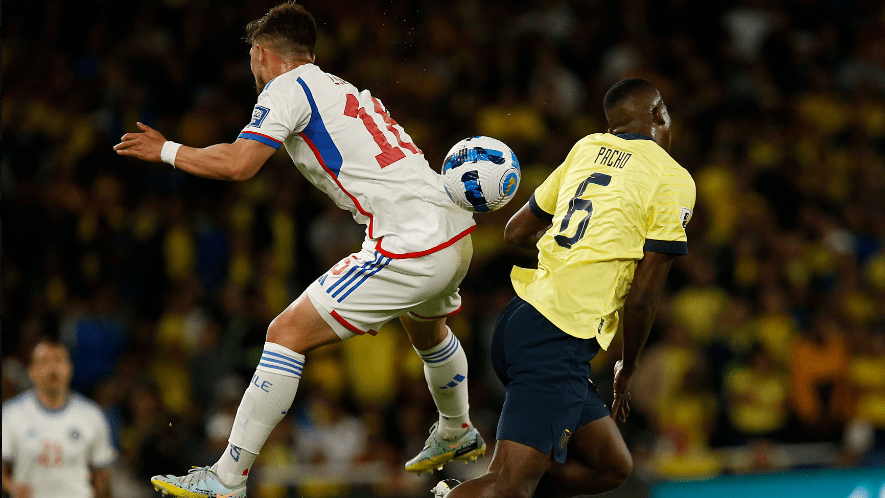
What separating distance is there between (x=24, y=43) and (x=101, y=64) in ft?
3.54

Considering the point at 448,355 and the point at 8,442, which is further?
the point at 8,442

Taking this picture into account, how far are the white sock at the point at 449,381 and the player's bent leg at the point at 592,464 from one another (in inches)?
30.1

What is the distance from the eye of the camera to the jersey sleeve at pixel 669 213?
425 cm

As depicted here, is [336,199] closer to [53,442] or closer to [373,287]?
[373,287]

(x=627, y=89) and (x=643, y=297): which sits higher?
(x=627, y=89)

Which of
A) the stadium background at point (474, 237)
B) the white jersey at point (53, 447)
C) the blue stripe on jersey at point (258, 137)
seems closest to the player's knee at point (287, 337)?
the blue stripe on jersey at point (258, 137)

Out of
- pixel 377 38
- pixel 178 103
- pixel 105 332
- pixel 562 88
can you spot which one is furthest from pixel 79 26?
pixel 562 88

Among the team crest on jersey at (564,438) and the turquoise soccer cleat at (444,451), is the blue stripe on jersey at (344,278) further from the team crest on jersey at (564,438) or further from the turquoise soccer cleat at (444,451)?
the turquoise soccer cleat at (444,451)

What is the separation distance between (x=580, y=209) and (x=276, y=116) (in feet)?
4.75

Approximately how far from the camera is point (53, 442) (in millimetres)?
7941

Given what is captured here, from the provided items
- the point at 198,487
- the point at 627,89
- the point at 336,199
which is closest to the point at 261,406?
the point at 198,487

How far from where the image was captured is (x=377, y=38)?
474 inches

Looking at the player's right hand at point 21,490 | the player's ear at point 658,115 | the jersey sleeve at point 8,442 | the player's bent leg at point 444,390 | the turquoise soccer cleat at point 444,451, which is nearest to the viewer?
the player's ear at point 658,115

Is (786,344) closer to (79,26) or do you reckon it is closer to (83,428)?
(83,428)
